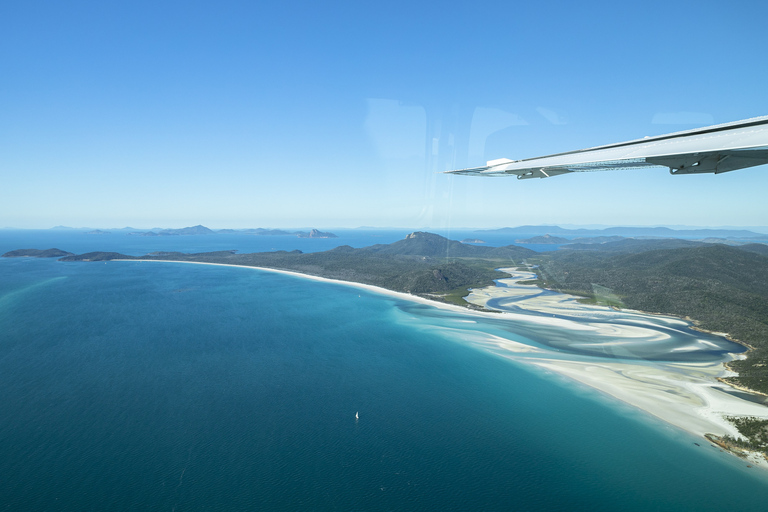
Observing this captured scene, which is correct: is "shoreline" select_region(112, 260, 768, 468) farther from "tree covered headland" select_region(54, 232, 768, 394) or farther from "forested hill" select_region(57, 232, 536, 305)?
"forested hill" select_region(57, 232, 536, 305)

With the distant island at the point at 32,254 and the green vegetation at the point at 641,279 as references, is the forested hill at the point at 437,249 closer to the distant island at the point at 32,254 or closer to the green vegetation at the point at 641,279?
the green vegetation at the point at 641,279

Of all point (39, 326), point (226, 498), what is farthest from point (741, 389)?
point (39, 326)

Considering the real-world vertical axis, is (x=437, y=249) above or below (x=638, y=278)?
above

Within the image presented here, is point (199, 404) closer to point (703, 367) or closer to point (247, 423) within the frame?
point (247, 423)

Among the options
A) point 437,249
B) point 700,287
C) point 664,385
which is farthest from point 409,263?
point 664,385

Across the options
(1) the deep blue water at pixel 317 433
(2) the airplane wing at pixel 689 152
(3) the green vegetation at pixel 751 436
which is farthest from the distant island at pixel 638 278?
(2) the airplane wing at pixel 689 152

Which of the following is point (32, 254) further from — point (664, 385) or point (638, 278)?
point (638, 278)

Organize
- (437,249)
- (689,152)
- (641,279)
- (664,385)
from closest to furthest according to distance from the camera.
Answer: (689,152), (664,385), (641,279), (437,249)

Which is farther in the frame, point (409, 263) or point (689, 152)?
point (409, 263)
